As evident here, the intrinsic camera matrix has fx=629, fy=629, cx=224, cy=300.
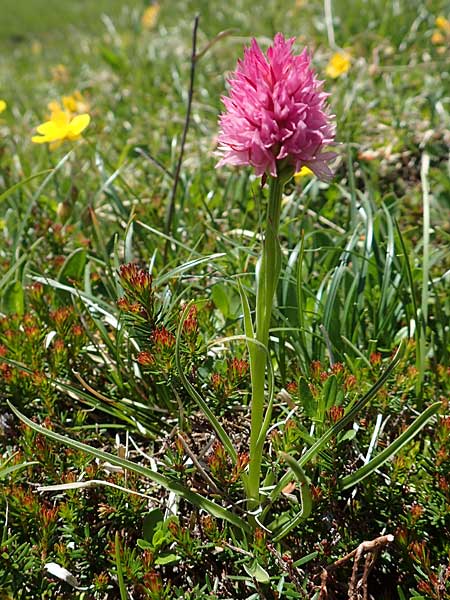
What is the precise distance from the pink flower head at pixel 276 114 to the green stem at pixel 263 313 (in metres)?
0.06

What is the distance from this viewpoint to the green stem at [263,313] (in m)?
1.24

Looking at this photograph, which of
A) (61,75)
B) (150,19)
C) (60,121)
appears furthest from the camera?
(150,19)

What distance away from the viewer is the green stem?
4.07 feet

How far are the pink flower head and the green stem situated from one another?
59mm

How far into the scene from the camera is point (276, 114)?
1165 mm

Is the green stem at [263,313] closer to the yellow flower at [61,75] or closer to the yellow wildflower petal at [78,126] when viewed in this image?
the yellow wildflower petal at [78,126]

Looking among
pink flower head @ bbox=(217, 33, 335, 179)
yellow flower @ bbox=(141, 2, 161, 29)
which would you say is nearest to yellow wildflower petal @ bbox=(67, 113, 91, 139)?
pink flower head @ bbox=(217, 33, 335, 179)

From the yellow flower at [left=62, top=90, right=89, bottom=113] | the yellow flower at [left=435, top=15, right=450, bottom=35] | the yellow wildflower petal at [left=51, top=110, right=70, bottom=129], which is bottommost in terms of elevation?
the yellow wildflower petal at [left=51, top=110, right=70, bottom=129]

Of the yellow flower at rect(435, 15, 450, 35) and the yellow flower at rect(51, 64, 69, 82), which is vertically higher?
the yellow flower at rect(51, 64, 69, 82)

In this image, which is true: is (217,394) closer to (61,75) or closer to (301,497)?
(301,497)

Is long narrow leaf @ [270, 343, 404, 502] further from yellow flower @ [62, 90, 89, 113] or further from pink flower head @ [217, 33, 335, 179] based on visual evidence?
yellow flower @ [62, 90, 89, 113]

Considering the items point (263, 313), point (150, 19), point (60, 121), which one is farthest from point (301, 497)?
point (150, 19)

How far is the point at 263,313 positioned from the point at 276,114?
405mm

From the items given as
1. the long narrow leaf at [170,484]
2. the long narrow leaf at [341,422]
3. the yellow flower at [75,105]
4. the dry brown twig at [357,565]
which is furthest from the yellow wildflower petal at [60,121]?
the dry brown twig at [357,565]
